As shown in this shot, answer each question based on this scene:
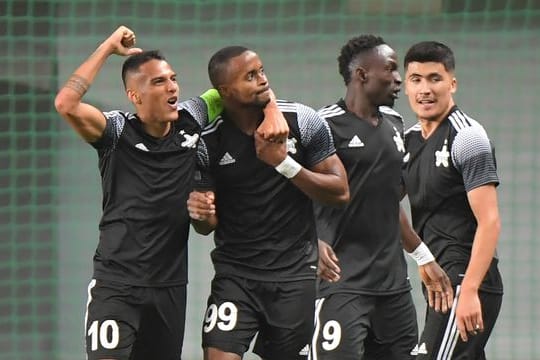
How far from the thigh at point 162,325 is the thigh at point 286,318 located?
373mm

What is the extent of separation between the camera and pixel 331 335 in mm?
6195

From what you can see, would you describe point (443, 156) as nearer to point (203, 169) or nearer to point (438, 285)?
point (438, 285)

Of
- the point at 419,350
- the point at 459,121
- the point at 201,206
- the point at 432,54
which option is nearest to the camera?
the point at 201,206

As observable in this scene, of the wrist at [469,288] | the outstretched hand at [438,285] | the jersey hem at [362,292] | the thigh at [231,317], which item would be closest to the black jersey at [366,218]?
the jersey hem at [362,292]

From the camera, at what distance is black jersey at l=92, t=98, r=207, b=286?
19.3ft

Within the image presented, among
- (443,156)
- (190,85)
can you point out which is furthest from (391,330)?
(190,85)

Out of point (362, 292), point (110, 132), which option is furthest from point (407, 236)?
point (110, 132)

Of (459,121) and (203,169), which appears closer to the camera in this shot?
(203,169)

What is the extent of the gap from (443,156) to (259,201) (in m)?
1.01

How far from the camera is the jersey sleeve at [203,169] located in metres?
5.92

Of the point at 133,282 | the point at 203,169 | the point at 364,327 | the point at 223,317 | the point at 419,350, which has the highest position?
the point at 203,169

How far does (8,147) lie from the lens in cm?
962

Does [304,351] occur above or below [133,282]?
below

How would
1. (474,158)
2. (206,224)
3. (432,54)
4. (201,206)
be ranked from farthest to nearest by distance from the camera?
(432,54)
(474,158)
(206,224)
(201,206)
